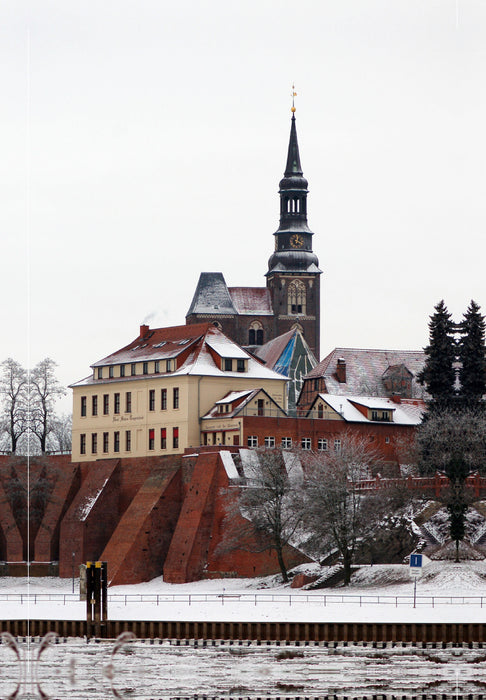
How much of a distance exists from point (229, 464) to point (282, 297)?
255 ft

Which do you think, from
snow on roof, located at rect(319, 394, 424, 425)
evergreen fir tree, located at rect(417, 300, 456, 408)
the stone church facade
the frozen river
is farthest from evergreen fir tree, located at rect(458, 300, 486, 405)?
the stone church facade

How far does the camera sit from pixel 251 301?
190375mm

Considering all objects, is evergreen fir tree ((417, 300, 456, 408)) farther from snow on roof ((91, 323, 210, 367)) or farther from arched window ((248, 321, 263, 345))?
arched window ((248, 321, 263, 345))

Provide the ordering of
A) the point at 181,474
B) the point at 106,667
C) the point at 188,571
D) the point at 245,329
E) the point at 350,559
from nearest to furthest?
the point at 106,667 < the point at 350,559 < the point at 188,571 < the point at 181,474 < the point at 245,329

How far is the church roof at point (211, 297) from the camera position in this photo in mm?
187625

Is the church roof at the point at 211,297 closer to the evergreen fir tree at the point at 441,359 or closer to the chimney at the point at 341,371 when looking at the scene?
the chimney at the point at 341,371

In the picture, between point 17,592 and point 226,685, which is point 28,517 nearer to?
point 17,592

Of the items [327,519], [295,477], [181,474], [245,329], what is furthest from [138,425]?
[245,329]

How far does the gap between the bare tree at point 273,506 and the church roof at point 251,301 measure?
81.1m

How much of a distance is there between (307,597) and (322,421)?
28229mm

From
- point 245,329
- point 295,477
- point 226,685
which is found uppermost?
point 245,329

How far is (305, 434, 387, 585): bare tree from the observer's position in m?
101

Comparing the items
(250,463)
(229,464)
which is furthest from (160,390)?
(250,463)

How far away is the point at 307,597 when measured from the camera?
9288cm
